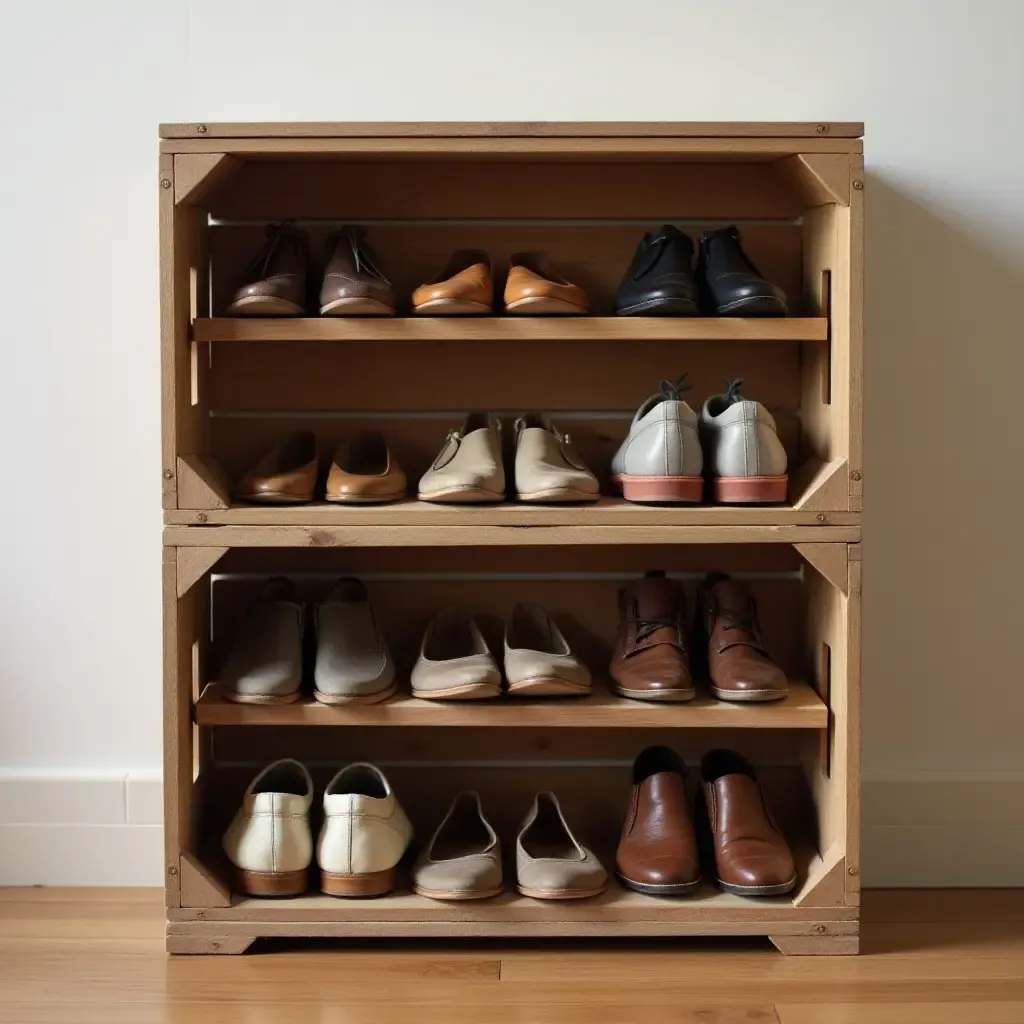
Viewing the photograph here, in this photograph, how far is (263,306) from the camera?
2.04m

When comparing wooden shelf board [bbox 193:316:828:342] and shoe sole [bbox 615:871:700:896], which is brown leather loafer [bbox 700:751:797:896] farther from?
wooden shelf board [bbox 193:316:828:342]

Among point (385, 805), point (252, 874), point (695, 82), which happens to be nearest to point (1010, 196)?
point (695, 82)

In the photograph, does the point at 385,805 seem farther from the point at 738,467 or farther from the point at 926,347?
the point at 926,347

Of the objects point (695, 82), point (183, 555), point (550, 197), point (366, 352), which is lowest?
point (183, 555)

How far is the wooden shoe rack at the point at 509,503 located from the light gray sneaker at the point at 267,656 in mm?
40

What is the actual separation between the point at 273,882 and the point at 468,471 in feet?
2.43

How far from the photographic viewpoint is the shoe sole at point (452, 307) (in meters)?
2.03

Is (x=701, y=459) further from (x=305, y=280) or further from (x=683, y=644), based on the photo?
(x=305, y=280)

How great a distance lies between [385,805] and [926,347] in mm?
1269

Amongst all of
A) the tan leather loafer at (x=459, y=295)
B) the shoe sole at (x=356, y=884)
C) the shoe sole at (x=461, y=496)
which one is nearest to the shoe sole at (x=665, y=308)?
the tan leather loafer at (x=459, y=295)

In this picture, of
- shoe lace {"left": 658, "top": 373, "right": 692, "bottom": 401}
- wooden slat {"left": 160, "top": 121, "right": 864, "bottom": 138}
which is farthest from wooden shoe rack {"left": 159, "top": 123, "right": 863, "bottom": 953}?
shoe lace {"left": 658, "top": 373, "right": 692, "bottom": 401}

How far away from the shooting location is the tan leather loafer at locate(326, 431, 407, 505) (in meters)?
Result: 2.04

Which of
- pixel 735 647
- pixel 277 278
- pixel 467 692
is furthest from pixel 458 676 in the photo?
pixel 277 278

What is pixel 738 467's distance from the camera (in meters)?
2.01
